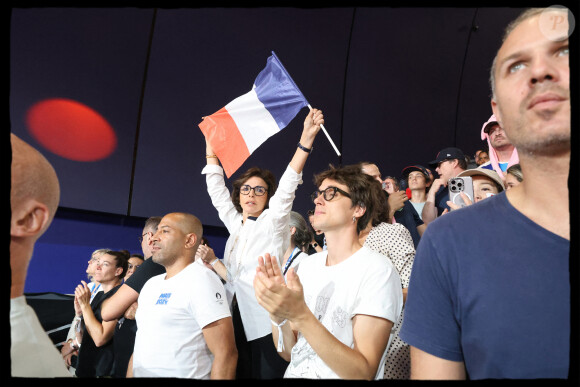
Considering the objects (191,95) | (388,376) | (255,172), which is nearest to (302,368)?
(388,376)

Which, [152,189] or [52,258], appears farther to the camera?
[152,189]

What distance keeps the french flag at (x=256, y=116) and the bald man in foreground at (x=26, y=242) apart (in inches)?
110

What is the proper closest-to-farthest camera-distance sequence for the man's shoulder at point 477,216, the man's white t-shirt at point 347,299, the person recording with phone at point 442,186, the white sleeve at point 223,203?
the man's shoulder at point 477,216, the man's white t-shirt at point 347,299, the person recording with phone at point 442,186, the white sleeve at point 223,203

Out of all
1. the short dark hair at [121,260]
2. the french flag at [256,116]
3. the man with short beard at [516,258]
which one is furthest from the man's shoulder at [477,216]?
the short dark hair at [121,260]

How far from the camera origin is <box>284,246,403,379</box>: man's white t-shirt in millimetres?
1896

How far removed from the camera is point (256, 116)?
4.16m

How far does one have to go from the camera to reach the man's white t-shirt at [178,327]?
2561 millimetres

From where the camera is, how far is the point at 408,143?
8281mm

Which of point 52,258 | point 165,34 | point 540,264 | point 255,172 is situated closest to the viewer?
point 540,264

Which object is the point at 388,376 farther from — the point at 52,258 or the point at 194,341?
the point at 52,258

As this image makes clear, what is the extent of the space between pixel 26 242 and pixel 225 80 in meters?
6.04

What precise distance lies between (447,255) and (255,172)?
2623mm

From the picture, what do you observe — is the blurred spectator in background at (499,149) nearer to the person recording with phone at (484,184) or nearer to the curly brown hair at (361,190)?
the person recording with phone at (484,184)

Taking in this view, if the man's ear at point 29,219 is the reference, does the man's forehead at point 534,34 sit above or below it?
Result: above
